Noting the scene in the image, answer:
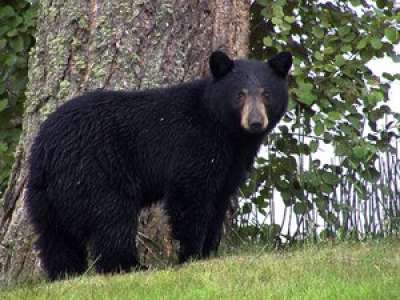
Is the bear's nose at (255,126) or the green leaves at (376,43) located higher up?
the green leaves at (376,43)

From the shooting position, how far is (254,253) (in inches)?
287

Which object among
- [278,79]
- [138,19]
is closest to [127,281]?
[278,79]

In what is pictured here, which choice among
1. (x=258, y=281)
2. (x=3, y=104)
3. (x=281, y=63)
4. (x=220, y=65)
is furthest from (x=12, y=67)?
(x=258, y=281)

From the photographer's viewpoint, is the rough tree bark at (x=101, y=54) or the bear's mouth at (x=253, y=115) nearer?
the bear's mouth at (x=253, y=115)

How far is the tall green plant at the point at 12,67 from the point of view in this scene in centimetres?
926

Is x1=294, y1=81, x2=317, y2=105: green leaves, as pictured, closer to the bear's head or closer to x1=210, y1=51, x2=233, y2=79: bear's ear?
the bear's head

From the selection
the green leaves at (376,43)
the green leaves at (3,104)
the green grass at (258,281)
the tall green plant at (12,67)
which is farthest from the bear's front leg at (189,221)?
the green leaves at (3,104)

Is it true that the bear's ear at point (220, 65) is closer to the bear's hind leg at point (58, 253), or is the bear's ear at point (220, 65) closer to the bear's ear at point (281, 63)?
the bear's ear at point (281, 63)

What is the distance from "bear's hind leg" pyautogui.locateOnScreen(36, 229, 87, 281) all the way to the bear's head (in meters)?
1.36

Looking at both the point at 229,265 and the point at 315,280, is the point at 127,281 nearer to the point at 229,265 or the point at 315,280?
the point at 229,265

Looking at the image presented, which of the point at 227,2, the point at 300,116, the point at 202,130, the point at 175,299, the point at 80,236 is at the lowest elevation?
the point at 175,299

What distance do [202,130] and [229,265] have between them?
1.11 meters

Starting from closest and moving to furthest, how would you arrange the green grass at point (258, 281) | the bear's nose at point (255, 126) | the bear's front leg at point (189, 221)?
1. the green grass at point (258, 281)
2. the bear's nose at point (255, 126)
3. the bear's front leg at point (189, 221)

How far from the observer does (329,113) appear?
340 inches
